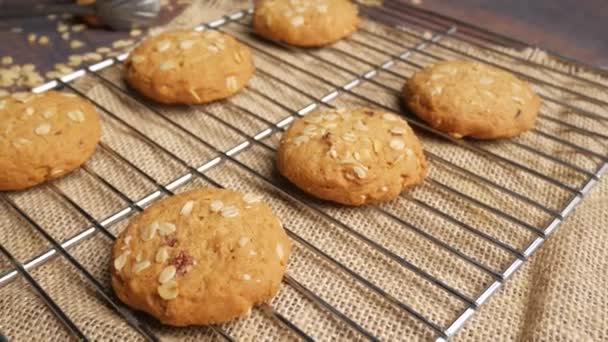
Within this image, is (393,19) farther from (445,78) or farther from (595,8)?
(595,8)

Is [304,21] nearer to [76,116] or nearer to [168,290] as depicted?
[76,116]

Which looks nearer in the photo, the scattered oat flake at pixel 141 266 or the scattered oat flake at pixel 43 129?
the scattered oat flake at pixel 141 266

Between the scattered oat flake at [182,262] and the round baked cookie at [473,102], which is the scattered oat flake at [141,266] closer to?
the scattered oat flake at [182,262]

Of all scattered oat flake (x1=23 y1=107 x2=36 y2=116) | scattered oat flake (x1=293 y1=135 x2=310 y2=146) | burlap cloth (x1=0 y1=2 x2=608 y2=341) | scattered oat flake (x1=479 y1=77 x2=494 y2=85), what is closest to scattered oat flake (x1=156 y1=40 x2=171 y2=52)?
burlap cloth (x1=0 y1=2 x2=608 y2=341)

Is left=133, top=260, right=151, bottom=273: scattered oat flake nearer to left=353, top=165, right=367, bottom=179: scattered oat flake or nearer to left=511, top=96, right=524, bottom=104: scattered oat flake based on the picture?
left=353, top=165, right=367, bottom=179: scattered oat flake

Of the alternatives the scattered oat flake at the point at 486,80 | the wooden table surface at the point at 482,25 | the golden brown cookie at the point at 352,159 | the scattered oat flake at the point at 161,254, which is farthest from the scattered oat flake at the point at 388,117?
the wooden table surface at the point at 482,25

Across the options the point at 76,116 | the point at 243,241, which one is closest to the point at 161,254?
the point at 243,241
